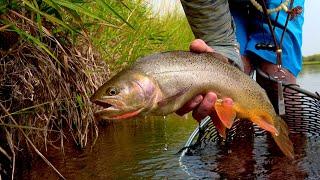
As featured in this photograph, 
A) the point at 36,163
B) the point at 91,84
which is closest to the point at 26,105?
the point at 36,163

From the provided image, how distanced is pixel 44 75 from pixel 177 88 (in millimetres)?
1037

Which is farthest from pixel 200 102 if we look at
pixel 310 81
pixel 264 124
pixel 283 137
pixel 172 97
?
pixel 310 81

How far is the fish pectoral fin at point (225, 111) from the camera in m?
1.84

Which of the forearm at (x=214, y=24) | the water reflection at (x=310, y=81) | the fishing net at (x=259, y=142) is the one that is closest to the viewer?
the forearm at (x=214, y=24)

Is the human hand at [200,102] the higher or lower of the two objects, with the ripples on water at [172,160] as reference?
higher

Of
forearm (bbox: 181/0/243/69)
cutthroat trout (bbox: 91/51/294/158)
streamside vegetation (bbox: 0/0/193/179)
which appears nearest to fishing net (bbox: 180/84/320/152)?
streamside vegetation (bbox: 0/0/193/179)

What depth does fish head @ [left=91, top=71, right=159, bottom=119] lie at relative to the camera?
1505 millimetres

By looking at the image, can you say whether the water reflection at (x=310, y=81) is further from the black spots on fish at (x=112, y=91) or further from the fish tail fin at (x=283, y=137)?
the black spots on fish at (x=112, y=91)

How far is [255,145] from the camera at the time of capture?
3.28m

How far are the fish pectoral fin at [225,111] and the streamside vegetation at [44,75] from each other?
42cm

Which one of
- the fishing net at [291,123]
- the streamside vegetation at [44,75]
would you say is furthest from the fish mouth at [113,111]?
the fishing net at [291,123]

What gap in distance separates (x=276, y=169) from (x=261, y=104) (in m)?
0.79

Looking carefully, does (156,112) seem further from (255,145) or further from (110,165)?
(255,145)

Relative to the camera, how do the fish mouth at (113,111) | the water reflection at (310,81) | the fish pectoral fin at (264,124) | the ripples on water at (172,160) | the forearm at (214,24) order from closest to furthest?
the fish mouth at (113,111), the fish pectoral fin at (264,124), the forearm at (214,24), the ripples on water at (172,160), the water reflection at (310,81)
